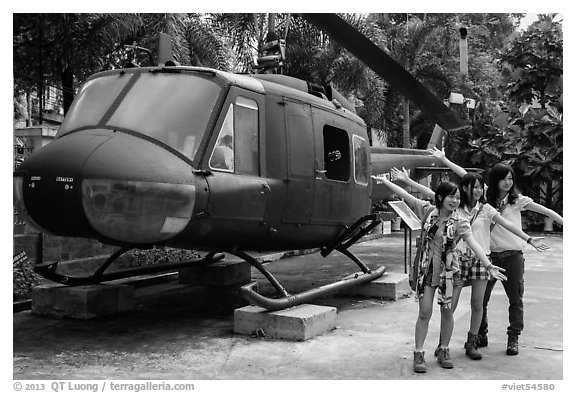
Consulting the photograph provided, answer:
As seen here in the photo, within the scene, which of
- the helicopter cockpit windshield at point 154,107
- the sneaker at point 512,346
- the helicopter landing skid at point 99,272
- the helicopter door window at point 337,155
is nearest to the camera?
the sneaker at point 512,346

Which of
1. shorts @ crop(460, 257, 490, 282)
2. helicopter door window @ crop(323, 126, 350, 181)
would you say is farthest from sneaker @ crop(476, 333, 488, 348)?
helicopter door window @ crop(323, 126, 350, 181)

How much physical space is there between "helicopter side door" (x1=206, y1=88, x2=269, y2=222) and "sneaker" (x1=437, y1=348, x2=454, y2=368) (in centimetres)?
213

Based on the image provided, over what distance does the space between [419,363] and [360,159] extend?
3509mm

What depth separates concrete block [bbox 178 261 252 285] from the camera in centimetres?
845

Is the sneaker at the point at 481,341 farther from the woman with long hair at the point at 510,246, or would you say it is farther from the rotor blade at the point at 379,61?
the rotor blade at the point at 379,61

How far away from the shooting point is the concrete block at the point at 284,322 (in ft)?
18.0

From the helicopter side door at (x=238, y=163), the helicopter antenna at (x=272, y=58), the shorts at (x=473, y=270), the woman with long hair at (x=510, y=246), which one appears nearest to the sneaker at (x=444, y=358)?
the shorts at (x=473, y=270)

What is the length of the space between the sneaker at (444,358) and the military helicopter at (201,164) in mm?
1664

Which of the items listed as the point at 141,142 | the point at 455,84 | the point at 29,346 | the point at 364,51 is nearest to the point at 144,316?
the point at 29,346

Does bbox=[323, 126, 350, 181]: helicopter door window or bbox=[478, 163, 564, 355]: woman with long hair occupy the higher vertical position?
bbox=[323, 126, 350, 181]: helicopter door window

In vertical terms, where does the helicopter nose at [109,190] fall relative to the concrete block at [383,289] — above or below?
above

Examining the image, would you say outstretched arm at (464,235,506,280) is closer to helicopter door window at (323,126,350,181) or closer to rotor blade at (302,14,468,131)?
rotor blade at (302,14,468,131)
